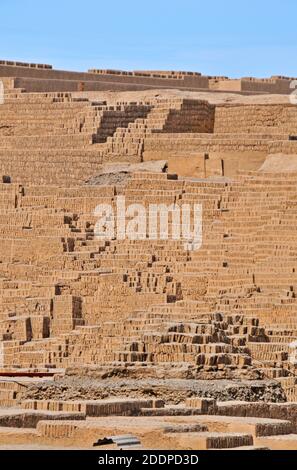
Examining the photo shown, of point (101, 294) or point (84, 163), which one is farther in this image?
point (84, 163)

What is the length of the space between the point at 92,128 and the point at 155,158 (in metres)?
2.36

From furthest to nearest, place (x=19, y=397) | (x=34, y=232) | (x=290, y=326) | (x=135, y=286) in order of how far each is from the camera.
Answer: (x=34, y=232)
(x=135, y=286)
(x=290, y=326)
(x=19, y=397)

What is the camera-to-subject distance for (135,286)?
6309 centimetres

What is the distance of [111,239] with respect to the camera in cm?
6850

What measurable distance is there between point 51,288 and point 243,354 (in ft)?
39.8

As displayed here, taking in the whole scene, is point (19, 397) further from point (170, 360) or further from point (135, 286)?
point (135, 286)

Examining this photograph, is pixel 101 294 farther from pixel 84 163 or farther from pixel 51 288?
pixel 84 163

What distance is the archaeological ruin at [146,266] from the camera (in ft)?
157

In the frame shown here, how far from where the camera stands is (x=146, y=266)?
6538 centimetres

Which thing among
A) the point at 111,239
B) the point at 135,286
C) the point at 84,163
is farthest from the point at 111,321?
the point at 84,163

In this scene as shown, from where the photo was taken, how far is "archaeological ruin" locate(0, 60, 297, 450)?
47.9m

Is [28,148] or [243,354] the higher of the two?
[28,148]
